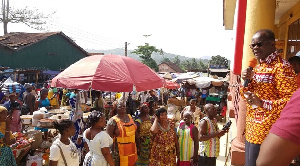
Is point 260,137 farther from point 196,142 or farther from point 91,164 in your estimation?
point 91,164

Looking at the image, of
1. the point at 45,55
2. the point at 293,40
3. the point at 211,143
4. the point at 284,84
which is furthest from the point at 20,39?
the point at 284,84

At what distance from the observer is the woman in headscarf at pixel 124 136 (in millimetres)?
4375

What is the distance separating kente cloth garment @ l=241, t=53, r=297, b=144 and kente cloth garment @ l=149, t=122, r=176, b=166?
1.90 metres

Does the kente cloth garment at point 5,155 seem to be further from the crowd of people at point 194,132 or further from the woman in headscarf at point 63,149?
the woman in headscarf at point 63,149

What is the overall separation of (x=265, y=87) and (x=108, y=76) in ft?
8.98

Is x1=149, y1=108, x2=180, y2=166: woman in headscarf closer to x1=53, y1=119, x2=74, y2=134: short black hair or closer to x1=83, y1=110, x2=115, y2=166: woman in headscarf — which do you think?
x1=83, y1=110, x2=115, y2=166: woman in headscarf

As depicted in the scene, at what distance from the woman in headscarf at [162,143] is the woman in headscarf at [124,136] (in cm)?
35

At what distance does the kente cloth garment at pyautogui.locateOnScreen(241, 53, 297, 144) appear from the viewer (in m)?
2.30

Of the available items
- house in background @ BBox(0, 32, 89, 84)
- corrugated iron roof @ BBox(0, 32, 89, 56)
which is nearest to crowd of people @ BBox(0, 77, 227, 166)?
house in background @ BBox(0, 32, 89, 84)

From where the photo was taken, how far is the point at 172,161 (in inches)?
175

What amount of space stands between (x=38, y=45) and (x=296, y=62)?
84.2 ft

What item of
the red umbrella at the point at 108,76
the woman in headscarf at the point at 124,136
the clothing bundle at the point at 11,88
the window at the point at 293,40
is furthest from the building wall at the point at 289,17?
the clothing bundle at the point at 11,88

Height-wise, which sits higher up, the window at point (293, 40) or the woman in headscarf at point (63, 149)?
the window at point (293, 40)

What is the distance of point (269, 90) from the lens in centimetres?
244
